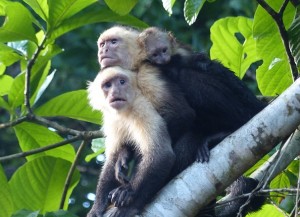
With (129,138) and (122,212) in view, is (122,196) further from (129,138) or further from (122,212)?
(129,138)

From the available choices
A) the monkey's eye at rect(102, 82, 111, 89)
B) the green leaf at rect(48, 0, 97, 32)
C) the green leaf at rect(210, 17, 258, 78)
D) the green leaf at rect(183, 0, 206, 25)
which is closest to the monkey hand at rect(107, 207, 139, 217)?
the monkey's eye at rect(102, 82, 111, 89)

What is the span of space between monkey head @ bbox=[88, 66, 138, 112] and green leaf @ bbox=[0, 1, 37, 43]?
40 cm

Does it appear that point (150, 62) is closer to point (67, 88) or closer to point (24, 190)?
point (24, 190)

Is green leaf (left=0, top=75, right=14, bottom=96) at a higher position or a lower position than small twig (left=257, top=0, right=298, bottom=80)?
lower

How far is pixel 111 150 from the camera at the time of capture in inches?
150

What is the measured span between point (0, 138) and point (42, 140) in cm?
498

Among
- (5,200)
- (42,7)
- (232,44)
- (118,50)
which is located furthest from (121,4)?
(5,200)

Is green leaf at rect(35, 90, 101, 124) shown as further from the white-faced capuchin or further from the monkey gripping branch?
the monkey gripping branch

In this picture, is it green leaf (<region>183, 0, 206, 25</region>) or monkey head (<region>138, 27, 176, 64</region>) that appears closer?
green leaf (<region>183, 0, 206, 25</region>)

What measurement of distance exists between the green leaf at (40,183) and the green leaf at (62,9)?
0.66m

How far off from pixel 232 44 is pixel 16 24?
1.06m

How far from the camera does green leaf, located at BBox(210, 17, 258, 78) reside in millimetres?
4117

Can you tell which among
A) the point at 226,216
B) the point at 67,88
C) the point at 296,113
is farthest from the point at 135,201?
the point at 67,88

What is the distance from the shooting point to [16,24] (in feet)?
12.6
